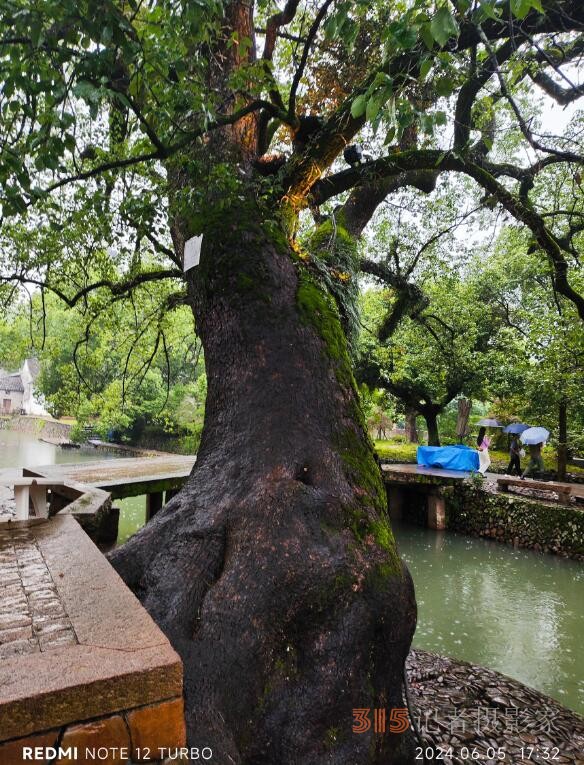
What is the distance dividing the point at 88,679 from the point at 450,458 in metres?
12.3

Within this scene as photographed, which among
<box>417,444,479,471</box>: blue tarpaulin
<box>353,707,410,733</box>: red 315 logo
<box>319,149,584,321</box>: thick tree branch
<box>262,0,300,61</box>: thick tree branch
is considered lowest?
<box>353,707,410,733</box>: red 315 logo

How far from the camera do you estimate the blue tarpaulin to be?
12401mm

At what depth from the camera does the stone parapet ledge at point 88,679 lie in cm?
147

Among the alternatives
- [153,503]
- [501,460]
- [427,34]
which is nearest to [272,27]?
[427,34]

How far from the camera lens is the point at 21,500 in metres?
4.27

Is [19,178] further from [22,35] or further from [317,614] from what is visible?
[317,614]

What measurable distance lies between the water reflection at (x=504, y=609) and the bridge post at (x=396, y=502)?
5.83ft

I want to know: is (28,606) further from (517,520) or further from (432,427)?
(432,427)

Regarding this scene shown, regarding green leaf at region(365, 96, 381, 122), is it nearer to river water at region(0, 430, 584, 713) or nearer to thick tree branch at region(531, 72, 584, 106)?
thick tree branch at region(531, 72, 584, 106)

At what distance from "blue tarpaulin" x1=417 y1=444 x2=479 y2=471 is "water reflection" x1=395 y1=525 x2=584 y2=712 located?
229 centimetres

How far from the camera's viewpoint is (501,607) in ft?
23.1

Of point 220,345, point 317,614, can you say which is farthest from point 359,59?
point 317,614

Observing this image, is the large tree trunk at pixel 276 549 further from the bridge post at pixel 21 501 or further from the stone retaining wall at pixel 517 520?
the stone retaining wall at pixel 517 520

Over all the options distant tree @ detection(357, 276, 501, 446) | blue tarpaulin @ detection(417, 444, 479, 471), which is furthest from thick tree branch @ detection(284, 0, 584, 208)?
blue tarpaulin @ detection(417, 444, 479, 471)
